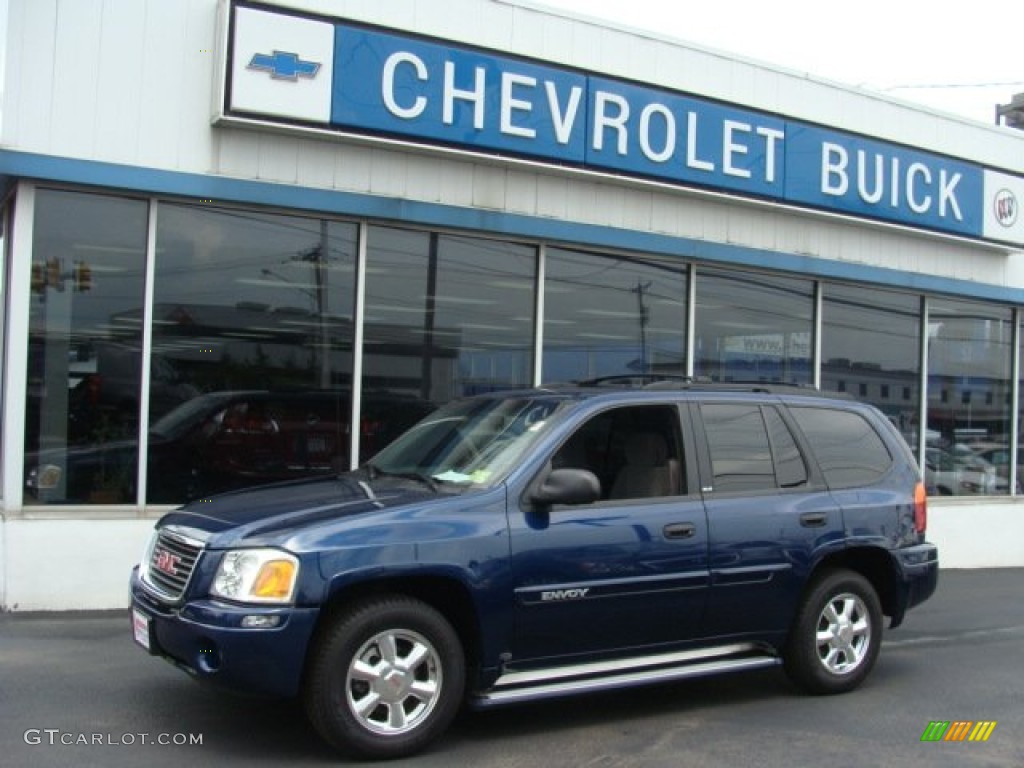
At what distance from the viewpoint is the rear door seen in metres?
5.84

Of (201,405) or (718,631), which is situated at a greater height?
(201,405)

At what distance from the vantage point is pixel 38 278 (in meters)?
8.34

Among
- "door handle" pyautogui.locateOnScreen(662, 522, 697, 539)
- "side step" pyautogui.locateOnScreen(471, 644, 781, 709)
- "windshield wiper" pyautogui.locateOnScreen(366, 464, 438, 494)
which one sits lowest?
"side step" pyautogui.locateOnScreen(471, 644, 781, 709)

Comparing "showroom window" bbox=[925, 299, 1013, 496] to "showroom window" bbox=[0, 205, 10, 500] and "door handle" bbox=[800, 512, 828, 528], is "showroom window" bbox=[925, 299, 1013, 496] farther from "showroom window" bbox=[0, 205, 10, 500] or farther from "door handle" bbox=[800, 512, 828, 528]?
"showroom window" bbox=[0, 205, 10, 500]

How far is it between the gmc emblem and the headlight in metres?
0.41

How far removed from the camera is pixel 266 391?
29.8 feet

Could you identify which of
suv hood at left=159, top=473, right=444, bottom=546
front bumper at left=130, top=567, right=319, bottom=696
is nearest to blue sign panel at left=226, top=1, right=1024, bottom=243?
suv hood at left=159, top=473, right=444, bottom=546

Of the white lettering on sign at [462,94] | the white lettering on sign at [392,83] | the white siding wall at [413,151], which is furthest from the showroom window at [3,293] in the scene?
the white lettering on sign at [462,94]

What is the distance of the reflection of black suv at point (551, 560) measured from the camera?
4.77m

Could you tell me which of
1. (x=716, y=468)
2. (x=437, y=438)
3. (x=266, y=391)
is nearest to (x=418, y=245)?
(x=266, y=391)

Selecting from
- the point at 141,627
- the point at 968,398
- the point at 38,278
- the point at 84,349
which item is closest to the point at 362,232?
the point at 84,349

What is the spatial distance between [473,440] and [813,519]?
2.10 m

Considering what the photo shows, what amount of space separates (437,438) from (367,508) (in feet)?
3.77

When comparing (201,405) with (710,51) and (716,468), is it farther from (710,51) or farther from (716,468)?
(710,51)
